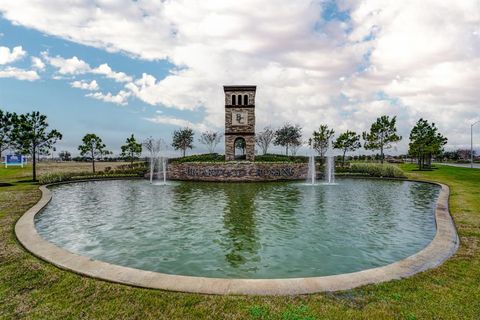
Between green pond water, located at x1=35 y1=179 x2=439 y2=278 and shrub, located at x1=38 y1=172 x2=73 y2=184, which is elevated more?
shrub, located at x1=38 y1=172 x2=73 y2=184

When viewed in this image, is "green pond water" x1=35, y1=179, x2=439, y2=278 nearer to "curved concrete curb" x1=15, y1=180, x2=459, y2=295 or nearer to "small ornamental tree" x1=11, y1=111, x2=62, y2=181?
"curved concrete curb" x1=15, y1=180, x2=459, y2=295

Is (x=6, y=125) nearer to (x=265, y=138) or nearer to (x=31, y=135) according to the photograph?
(x=31, y=135)

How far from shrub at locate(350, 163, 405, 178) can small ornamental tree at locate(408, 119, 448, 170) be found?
16.9 metres

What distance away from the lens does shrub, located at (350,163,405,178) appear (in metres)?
35.0

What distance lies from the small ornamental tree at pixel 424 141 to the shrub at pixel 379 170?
1693 cm

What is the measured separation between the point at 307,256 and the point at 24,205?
1483 cm

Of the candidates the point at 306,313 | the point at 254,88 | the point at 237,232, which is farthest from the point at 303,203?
the point at 254,88

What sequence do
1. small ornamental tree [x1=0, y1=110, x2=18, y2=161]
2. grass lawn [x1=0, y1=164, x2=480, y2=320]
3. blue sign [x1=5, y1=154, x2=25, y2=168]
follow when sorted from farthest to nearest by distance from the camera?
blue sign [x1=5, y1=154, x2=25, y2=168] → small ornamental tree [x1=0, y1=110, x2=18, y2=161] → grass lawn [x1=0, y1=164, x2=480, y2=320]

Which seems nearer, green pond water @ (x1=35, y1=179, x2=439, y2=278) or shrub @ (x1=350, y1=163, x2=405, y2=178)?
green pond water @ (x1=35, y1=179, x2=439, y2=278)

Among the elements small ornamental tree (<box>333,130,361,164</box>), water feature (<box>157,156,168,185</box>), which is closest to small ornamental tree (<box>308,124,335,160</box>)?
small ornamental tree (<box>333,130,361,164</box>)

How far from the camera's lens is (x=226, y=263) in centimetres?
755

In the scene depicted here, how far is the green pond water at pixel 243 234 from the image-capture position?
757 cm

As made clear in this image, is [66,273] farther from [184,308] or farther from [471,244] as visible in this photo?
[471,244]

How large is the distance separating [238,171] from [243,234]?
22017mm
